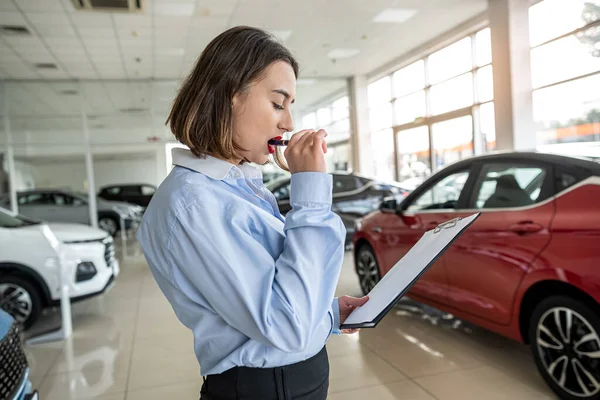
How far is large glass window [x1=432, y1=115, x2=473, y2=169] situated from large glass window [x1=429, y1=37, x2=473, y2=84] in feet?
3.27

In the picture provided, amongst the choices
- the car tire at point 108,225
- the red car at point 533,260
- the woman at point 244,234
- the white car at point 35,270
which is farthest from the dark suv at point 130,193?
the woman at point 244,234

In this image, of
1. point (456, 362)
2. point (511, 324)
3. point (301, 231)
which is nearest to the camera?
point (301, 231)

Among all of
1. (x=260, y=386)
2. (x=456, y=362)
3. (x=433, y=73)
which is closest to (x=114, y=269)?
(x=456, y=362)

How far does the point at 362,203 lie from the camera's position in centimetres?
805

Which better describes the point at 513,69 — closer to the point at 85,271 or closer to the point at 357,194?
the point at 357,194

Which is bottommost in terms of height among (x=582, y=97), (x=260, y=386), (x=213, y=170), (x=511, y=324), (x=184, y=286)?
(x=511, y=324)

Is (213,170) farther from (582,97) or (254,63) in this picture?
(582,97)

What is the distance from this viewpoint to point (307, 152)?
2.73ft

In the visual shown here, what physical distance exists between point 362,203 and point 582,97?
3655mm

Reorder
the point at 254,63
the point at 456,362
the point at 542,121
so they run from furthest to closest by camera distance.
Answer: the point at 542,121, the point at 456,362, the point at 254,63

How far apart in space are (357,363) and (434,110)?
876cm

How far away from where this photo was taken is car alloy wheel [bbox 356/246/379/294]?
4.55 meters

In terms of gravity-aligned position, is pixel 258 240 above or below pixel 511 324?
above

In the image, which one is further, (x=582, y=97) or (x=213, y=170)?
(x=582, y=97)
